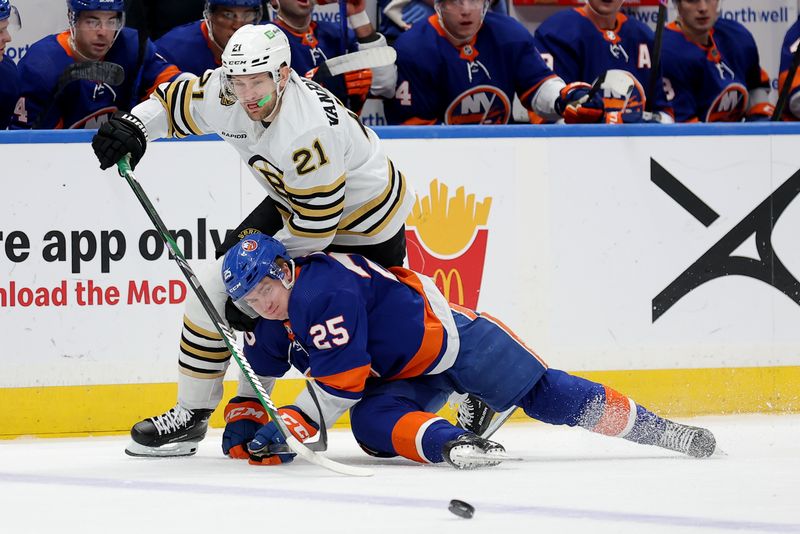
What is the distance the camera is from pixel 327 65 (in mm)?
5086

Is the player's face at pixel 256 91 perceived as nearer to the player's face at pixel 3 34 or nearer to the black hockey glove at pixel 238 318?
the black hockey glove at pixel 238 318

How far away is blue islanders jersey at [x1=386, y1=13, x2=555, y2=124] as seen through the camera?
548 cm

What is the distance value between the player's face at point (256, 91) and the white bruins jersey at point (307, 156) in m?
0.05

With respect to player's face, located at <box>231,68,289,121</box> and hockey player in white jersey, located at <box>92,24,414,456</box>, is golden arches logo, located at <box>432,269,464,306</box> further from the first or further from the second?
player's face, located at <box>231,68,289,121</box>

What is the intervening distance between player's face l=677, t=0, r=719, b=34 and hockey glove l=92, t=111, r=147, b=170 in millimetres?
2822

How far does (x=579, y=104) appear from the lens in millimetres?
5309

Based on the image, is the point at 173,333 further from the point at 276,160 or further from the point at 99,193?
the point at 276,160

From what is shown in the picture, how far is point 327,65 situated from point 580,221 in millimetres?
1034

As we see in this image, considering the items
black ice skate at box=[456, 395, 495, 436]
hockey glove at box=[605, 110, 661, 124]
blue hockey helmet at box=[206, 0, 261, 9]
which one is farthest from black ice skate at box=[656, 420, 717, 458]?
blue hockey helmet at box=[206, 0, 261, 9]

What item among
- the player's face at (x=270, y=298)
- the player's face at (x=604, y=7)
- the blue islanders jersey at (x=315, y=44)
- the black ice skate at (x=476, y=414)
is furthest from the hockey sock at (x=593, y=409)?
the player's face at (x=604, y=7)

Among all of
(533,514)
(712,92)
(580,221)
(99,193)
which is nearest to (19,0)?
(99,193)

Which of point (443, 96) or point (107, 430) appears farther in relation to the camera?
point (443, 96)

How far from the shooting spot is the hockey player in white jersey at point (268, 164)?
3.60m

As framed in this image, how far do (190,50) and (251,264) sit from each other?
2004 mm
